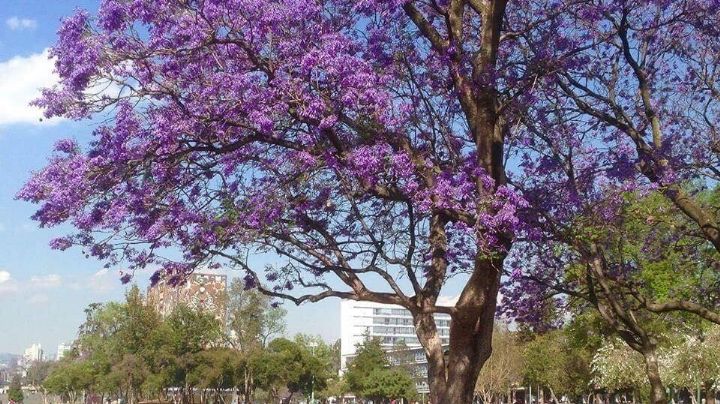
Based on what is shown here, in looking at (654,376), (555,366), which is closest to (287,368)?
(555,366)

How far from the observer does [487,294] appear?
10359 millimetres

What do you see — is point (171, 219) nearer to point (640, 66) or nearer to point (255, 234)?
point (255, 234)

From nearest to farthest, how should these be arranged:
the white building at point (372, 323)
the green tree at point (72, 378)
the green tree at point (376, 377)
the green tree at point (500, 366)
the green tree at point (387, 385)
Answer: the green tree at point (500, 366) → the green tree at point (387, 385) → the green tree at point (376, 377) → the green tree at point (72, 378) → the white building at point (372, 323)

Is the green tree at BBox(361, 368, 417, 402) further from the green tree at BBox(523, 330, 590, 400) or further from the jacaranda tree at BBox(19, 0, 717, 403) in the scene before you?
the jacaranda tree at BBox(19, 0, 717, 403)

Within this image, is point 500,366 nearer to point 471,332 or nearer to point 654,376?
point 654,376

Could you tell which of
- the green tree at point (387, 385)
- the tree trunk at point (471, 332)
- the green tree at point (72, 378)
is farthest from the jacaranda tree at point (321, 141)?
the green tree at point (72, 378)

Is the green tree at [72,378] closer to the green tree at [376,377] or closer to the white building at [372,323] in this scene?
the green tree at [376,377]

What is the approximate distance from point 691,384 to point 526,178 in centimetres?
2316

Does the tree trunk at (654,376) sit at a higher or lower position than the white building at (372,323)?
lower

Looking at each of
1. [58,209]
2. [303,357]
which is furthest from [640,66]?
[303,357]

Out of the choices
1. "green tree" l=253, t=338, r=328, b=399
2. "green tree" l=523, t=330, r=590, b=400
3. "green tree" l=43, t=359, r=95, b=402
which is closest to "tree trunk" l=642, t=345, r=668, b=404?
"green tree" l=523, t=330, r=590, b=400

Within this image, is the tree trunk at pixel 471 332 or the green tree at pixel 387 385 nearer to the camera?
the tree trunk at pixel 471 332

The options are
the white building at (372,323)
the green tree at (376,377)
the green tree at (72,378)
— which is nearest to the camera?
the green tree at (376,377)

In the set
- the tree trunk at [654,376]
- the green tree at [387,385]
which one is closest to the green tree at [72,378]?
the green tree at [387,385]
